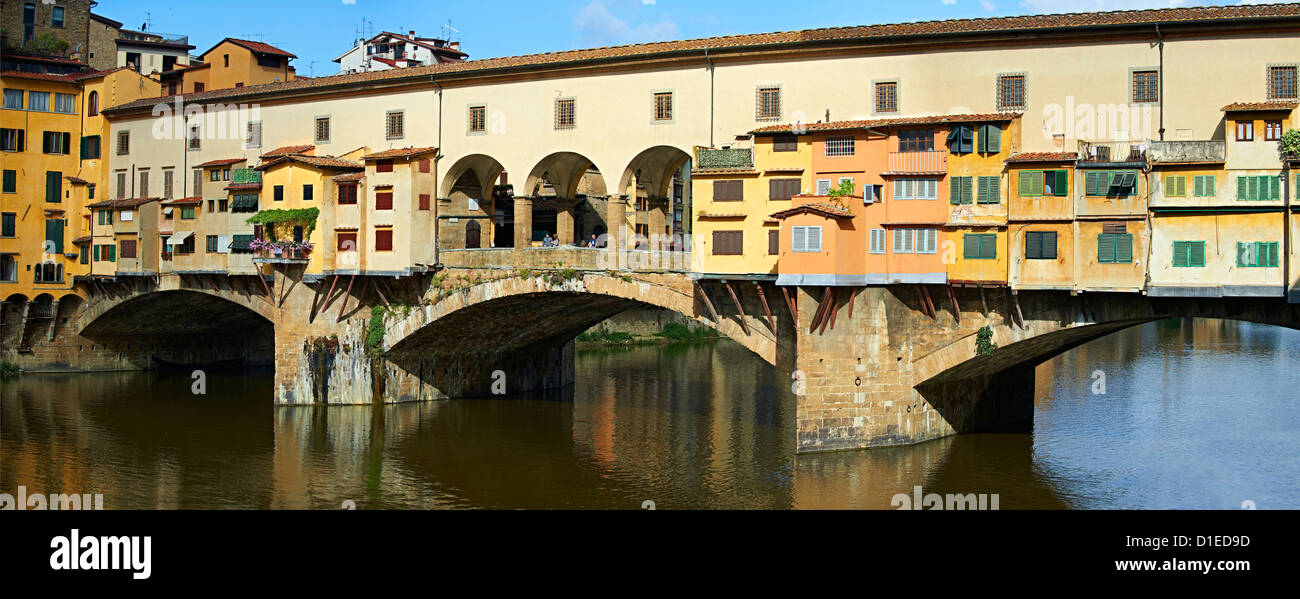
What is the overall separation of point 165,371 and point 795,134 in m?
38.2

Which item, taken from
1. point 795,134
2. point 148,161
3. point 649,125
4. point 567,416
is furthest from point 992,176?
point 148,161

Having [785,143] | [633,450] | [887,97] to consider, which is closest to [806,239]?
[785,143]

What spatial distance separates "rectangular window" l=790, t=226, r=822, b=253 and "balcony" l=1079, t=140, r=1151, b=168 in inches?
268

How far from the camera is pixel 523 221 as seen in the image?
42.2 metres

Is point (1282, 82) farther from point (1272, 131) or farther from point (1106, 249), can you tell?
point (1106, 249)

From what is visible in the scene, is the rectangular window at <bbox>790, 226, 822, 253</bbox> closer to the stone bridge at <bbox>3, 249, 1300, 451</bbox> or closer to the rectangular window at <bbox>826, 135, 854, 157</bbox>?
the stone bridge at <bbox>3, 249, 1300, 451</bbox>

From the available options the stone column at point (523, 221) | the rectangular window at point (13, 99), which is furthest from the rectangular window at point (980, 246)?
the rectangular window at point (13, 99)

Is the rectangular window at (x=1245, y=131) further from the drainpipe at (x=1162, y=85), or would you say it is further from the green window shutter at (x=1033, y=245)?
the green window shutter at (x=1033, y=245)

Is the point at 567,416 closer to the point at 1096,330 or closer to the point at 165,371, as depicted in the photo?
the point at 1096,330

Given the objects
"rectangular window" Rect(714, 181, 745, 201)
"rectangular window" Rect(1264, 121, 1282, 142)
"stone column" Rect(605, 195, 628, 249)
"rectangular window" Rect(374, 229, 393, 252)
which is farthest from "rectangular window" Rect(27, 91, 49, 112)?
"rectangular window" Rect(1264, 121, 1282, 142)

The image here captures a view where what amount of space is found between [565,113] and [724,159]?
23.6 feet

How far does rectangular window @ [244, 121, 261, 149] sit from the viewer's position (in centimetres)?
4888

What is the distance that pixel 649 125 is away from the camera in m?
38.7
